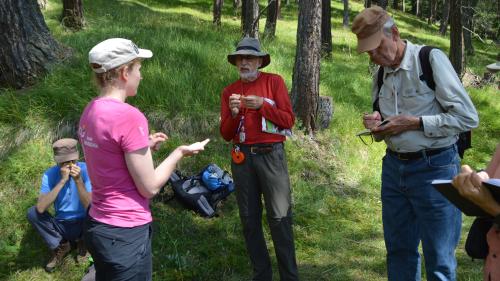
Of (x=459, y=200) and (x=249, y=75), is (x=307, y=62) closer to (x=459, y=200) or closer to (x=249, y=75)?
(x=249, y=75)

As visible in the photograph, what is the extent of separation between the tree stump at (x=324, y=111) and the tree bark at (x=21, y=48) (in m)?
3.84

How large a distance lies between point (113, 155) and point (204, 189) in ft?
9.17

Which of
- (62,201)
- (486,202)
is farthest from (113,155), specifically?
(62,201)

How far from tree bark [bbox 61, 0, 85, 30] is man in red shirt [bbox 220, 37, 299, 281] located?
633 cm

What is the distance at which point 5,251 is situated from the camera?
4.55 m

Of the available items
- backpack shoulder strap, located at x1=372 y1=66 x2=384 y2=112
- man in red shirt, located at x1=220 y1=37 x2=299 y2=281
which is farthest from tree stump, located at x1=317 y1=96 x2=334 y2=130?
backpack shoulder strap, located at x1=372 y1=66 x2=384 y2=112

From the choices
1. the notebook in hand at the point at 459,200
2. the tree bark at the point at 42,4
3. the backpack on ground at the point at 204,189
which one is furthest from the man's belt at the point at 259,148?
the tree bark at the point at 42,4

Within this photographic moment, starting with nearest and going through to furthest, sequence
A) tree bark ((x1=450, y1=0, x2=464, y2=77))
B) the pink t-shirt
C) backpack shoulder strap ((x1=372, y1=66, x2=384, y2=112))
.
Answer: the pink t-shirt
backpack shoulder strap ((x1=372, y1=66, x2=384, y2=112))
tree bark ((x1=450, y1=0, x2=464, y2=77))

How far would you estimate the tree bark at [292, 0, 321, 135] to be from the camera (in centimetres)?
666

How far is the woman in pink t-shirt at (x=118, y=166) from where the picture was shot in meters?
2.52

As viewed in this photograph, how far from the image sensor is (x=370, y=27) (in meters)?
3.01

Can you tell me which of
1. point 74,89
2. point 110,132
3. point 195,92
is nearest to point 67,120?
point 74,89

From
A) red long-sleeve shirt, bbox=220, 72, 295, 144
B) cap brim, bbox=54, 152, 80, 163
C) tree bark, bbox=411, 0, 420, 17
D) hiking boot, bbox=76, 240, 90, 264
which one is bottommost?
tree bark, bbox=411, 0, 420, 17

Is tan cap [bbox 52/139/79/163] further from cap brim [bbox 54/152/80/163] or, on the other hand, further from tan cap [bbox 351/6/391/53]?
tan cap [bbox 351/6/391/53]
